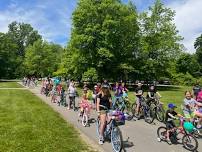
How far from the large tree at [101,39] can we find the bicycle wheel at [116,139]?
36050mm

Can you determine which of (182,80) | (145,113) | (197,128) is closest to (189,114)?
(197,128)

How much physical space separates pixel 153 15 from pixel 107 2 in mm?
9907

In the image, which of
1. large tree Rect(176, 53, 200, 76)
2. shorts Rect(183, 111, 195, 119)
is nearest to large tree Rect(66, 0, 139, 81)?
shorts Rect(183, 111, 195, 119)

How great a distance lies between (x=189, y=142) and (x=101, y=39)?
38.1 metres

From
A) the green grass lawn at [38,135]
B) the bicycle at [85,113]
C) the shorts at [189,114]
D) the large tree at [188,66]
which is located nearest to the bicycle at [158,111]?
the shorts at [189,114]

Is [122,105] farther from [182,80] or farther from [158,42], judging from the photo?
[182,80]

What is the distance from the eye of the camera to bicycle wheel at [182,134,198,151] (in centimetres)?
1107

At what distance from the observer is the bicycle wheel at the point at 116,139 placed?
1046cm

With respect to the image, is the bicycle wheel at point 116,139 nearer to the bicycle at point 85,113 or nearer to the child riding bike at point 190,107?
the child riding bike at point 190,107

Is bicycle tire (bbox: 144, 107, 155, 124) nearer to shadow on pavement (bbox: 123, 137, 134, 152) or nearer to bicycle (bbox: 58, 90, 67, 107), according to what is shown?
shadow on pavement (bbox: 123, 137, 134, 152)

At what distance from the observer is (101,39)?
160 ft

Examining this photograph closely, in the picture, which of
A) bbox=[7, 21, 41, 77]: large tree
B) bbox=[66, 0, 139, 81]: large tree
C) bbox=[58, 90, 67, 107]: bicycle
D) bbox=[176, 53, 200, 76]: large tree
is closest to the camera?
bbox=[58, 90, 67, 107]: bicycle

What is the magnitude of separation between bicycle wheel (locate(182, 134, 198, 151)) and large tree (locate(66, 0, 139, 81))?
35.6 m

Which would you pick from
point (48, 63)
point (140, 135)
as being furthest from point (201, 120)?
point (48, 63)
